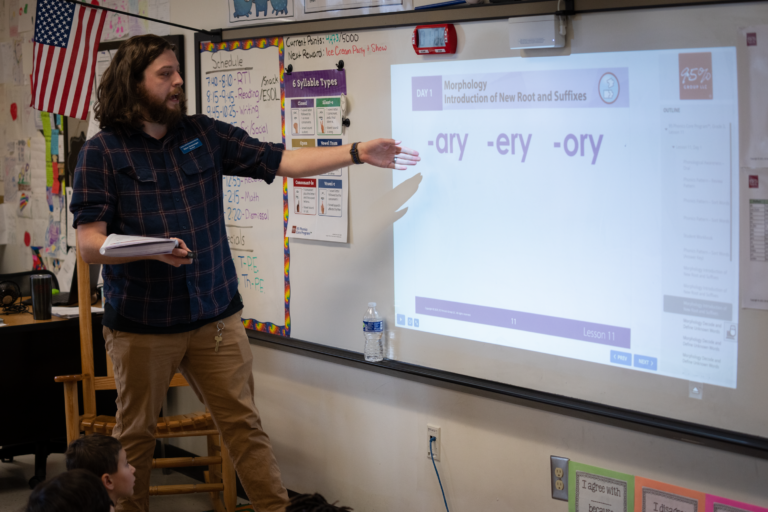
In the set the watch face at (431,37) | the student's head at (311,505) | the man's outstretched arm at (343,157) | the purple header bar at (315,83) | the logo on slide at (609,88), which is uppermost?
the watch face at (431,37)

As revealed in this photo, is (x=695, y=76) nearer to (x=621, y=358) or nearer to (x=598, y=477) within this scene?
(x=621, y=358)

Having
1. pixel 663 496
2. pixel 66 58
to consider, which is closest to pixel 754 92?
pixel 663 496

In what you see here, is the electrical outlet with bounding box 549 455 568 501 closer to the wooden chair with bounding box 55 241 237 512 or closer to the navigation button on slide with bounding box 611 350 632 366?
the navigation button on slide with bounding box 611 350 632 366

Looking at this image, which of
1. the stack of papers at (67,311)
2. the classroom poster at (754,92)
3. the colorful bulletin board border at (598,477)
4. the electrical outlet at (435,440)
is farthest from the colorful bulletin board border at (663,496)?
the stack of papers at (67,311)

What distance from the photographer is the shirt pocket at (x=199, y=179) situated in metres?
2.26

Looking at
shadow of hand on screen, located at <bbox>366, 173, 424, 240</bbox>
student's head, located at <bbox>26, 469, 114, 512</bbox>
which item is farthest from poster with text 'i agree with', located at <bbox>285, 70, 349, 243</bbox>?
student's head, located at <bbox>26, 469, 114, 512</bbox>

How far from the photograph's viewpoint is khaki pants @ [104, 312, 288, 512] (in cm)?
226

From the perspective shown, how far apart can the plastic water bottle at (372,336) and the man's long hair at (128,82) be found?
3.34 feet

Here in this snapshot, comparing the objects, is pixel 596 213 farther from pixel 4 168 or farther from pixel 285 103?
pixel 4 168

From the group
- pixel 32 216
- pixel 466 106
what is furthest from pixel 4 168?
pixel 466 106

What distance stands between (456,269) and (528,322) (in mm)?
308

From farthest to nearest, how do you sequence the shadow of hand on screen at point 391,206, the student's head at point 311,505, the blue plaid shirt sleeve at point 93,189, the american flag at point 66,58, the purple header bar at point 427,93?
the american flag at point 66,58
the shadow of hand on screen at point 391,206
the purple header bar at point 427,93
the blue plaid shirt sleeve at point 93,189
the student's head at point 311,505

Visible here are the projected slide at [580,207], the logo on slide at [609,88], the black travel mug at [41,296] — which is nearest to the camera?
the projected slide at [580,207]

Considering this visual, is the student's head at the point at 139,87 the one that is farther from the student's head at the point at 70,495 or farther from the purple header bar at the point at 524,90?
the student's head at the point at 70,495
